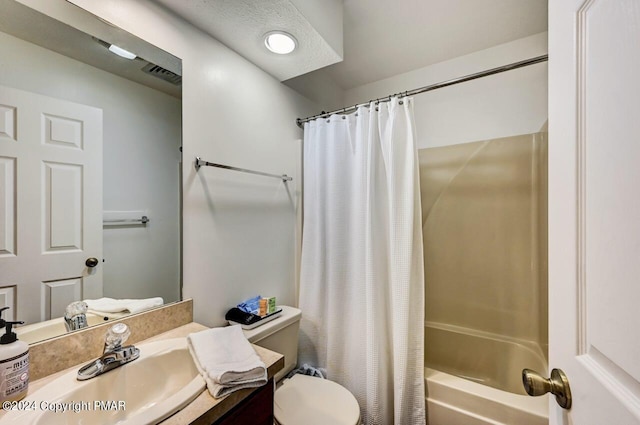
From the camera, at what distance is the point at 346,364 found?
1.60 m

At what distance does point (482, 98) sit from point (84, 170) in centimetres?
236

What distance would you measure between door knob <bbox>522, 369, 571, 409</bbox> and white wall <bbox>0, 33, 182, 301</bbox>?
128 centimetres

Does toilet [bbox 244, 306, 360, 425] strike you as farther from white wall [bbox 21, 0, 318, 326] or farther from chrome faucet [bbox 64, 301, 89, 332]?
chrome faucet [bbox 64, 301, 89, 332]

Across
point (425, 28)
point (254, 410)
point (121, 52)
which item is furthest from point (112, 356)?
point (425, 28)

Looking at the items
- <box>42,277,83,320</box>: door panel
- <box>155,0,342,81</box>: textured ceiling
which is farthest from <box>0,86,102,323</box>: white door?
<box>155,0,342,81</box>: textured ceiling

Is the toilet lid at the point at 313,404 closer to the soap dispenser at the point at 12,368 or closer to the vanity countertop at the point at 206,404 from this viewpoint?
the vanity countertop at the point at 206,404

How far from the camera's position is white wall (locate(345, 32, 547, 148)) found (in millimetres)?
1710

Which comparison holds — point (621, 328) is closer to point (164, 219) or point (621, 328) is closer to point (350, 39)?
point (164, 219)

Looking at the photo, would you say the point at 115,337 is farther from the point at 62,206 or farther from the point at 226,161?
the point at 226,161

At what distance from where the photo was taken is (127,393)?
0.82 m

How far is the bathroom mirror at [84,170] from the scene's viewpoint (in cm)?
81

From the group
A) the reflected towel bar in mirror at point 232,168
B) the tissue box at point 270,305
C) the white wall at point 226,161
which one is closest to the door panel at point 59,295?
the white wall at point 226,161

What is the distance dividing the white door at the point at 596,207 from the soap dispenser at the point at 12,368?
127cm

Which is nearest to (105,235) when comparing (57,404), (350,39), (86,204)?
(86,204)
